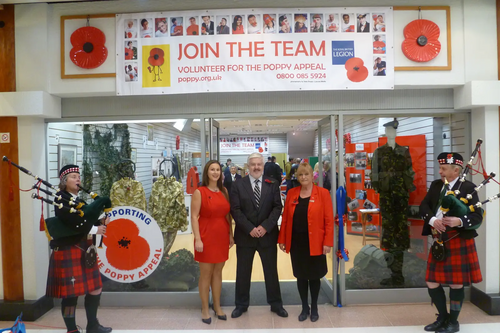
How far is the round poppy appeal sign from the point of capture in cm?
389

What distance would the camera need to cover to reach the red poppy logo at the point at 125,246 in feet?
12.8

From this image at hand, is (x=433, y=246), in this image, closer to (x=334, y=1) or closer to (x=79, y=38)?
(x=334, y=1)

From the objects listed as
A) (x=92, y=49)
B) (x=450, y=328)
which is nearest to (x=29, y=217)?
(x=92, y=49)

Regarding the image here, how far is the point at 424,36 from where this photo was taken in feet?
11.9

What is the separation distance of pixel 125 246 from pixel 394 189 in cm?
322

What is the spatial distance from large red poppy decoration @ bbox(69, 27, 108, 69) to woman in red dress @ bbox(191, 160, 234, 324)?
176 centimetres

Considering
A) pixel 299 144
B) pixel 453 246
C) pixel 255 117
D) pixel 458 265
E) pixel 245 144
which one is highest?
pixel 245 144

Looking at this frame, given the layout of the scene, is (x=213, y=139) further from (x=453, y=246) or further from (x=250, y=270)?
(x=453, y=246)

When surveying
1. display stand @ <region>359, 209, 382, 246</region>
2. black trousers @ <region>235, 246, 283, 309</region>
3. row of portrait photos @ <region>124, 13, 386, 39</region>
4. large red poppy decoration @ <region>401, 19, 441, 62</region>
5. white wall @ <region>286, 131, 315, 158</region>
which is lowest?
black trousers @ <region>235, 246, 283, 309</region>

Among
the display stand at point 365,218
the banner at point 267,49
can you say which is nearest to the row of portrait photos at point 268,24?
the banner at point 267,49

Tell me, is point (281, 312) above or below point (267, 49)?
below

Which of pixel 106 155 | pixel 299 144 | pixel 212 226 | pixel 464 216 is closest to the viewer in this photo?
pixel 464 216

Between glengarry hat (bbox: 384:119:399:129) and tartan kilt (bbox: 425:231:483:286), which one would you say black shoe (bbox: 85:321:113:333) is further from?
glengarry hat (bbox: 384:119:399:129)

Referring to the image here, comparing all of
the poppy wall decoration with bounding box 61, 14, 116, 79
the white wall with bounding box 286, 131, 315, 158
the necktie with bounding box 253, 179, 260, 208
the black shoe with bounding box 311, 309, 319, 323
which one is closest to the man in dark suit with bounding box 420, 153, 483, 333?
the black shoe with bounding box 311, 309, 319, 323
